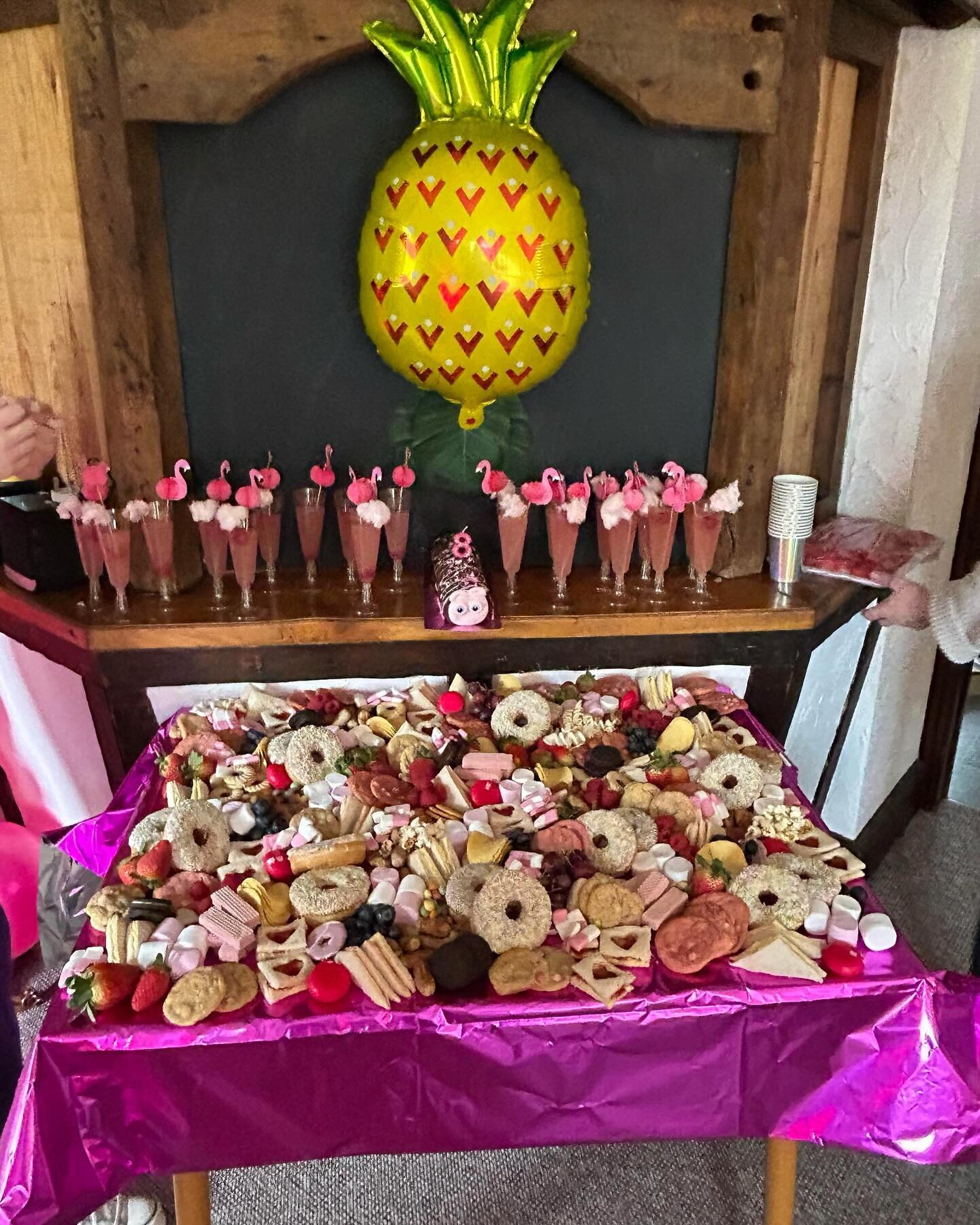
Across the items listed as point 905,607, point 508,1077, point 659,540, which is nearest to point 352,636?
point 659,540

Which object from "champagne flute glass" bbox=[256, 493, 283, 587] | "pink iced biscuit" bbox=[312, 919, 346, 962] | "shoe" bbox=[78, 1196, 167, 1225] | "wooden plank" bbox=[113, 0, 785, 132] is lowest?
"shoe" bbox=[78, 1196, 167, 1225]

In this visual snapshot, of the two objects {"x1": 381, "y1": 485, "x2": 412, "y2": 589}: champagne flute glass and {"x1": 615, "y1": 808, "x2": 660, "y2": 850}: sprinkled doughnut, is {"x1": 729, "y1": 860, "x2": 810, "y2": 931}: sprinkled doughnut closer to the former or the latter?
{"x1": 615, "y1": 808, "x2": 660, "y2": 850}: sprinkled doughnut

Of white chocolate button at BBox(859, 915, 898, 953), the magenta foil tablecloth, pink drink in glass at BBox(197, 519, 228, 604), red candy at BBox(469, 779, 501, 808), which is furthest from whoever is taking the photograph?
pink drink in glass at BBox(197, 519, 228, 604)

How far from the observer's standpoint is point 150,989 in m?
1.07

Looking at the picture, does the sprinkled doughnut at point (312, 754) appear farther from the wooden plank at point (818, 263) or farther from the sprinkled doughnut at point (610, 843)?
the wooden plank at point (818, 263)

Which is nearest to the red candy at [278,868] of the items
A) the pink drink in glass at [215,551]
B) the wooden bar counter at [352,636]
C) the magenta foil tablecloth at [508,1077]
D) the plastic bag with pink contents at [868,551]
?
the magenta foil tablecloth at [508,1077]

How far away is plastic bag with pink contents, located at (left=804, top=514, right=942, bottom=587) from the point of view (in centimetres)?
187

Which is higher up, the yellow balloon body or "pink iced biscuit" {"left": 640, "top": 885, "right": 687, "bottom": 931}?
the yellow balloon body

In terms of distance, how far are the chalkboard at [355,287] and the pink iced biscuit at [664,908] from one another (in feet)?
A: 2.88

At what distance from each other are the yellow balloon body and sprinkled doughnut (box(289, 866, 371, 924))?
0.81 m

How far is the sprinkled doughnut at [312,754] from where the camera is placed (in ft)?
4.81

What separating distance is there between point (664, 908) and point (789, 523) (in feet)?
2.91

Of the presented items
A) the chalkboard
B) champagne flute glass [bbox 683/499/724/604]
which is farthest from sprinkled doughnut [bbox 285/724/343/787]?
champagne flute glass [bbox 683/499/724/604]

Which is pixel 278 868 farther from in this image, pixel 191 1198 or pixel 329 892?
pixel 191 1198
